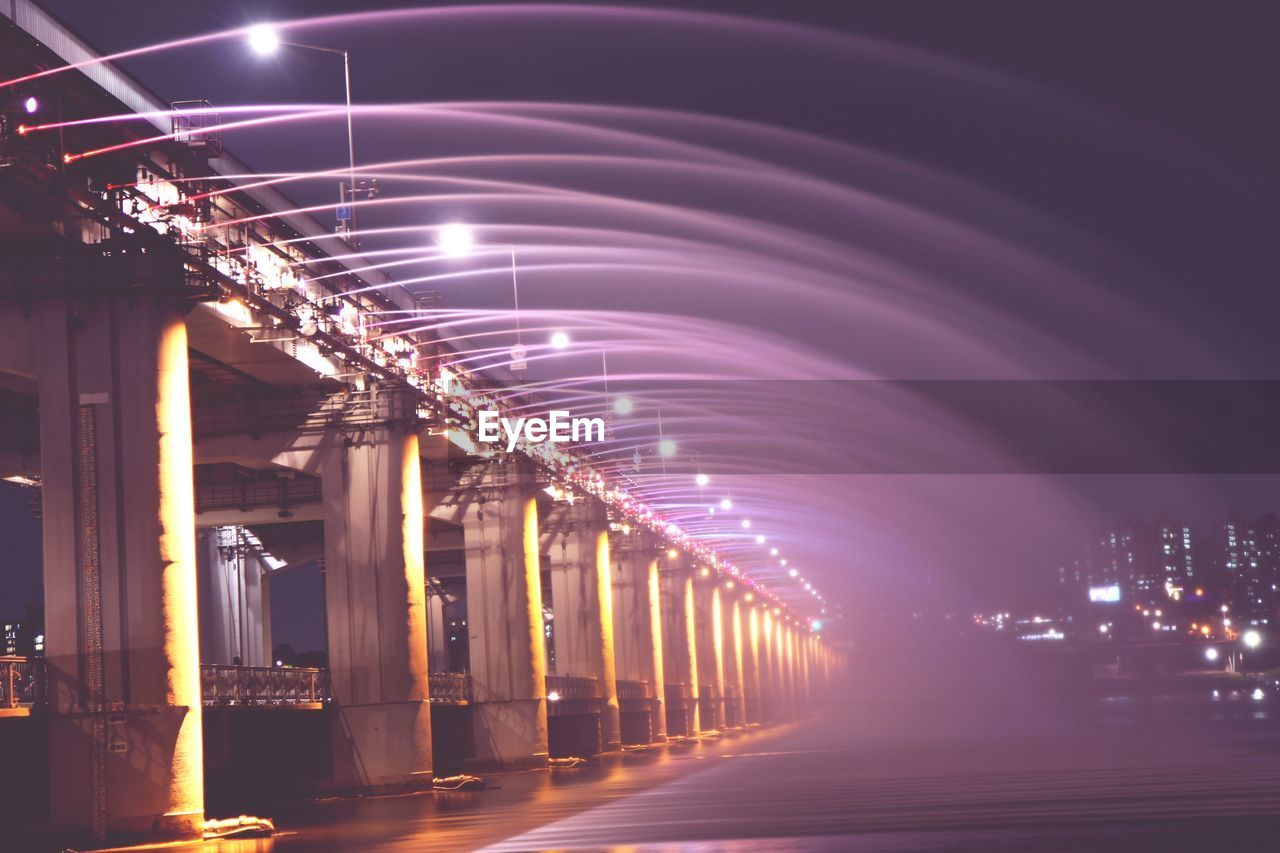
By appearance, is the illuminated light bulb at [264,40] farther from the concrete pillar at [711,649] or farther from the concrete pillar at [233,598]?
the concrete pillar at [711,649]

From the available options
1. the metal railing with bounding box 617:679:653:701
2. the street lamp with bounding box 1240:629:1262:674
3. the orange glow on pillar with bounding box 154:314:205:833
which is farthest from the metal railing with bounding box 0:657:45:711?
the street lamp with bounding box 1240:629:1262:674

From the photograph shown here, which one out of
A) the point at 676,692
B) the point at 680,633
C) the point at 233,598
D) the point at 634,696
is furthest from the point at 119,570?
the point at 680,633

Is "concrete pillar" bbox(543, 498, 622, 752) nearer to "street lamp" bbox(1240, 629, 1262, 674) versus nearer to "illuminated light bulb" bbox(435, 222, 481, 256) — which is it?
"illuminated light bulb" bbox(435, 222, 481, 256)

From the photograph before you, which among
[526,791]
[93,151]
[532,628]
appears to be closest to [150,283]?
[93,151]

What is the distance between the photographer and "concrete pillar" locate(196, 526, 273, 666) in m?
83.4

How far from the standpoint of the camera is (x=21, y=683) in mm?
32688

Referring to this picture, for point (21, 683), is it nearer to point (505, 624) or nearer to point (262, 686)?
point (262, 686)

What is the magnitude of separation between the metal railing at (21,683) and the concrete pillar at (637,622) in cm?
6354

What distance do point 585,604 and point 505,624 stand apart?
1662 cm

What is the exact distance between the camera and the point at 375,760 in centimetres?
4922

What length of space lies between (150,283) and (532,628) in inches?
1322

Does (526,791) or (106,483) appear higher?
(106,483)

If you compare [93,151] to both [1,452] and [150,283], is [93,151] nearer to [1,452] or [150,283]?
[150,283]

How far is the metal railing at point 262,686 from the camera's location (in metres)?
43.8
